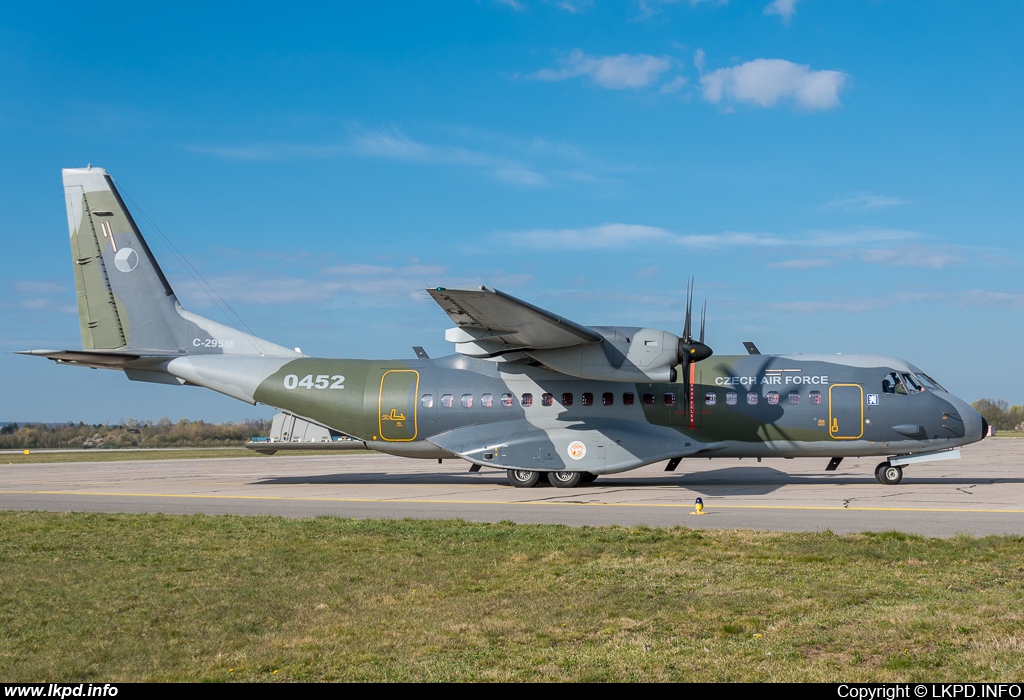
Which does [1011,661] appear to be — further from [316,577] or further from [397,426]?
[397,426]

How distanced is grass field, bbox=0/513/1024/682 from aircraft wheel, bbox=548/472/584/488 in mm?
8976

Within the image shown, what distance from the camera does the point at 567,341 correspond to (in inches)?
813

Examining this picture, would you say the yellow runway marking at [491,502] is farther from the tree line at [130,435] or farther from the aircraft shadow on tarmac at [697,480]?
the tree line at [130,435]

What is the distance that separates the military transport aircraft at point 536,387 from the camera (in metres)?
21.1

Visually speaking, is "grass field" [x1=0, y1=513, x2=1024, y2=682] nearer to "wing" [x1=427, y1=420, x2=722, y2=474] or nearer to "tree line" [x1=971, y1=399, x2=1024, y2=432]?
"wing" [x1=427, y1=420, x2=722, y2=474]

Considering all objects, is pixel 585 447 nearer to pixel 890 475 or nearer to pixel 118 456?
pixel 890 475

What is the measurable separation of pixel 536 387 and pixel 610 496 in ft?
13.8

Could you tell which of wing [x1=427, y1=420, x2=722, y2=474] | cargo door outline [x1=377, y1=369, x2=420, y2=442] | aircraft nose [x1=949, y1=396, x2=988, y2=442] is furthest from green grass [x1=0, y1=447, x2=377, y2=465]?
aircraft nose [x1=949, y1=396, x2=988, y2=442]

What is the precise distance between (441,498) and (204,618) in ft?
39.3

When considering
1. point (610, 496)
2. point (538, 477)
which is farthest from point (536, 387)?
point (610, 496)

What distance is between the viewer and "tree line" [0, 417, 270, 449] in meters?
72.3

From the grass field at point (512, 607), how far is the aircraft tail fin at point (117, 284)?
12141 millimetres

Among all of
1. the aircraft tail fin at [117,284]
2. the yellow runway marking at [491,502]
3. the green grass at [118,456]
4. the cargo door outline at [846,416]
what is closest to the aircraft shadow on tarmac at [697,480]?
the cargo door outline at [846,416]

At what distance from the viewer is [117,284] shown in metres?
25.0
